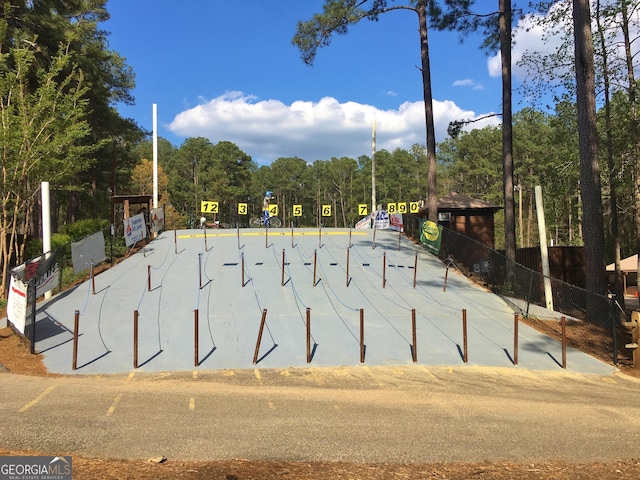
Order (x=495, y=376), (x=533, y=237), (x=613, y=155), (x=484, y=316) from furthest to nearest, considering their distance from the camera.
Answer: (x=533, y=237) → (x=613, y=155) → (x=484, y=316) → (x=495, y=376)

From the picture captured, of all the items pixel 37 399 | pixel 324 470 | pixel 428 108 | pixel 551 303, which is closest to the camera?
pixel 324 470

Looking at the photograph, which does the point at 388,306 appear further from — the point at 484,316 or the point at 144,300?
the point at 144,300

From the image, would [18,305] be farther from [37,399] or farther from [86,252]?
[86,252]

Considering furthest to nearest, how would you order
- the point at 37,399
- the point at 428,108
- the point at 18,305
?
the point at 428,108 → the point at 18,305 → the point at 37,399

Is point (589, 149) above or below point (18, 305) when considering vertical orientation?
above

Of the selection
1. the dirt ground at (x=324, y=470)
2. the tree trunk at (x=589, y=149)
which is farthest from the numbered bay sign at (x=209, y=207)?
the dirt ground at (x=324, y=470)

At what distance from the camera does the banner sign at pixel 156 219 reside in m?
22.8

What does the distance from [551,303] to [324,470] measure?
472 inches

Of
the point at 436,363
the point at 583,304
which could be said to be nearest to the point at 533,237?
Answer: the point at 583,304

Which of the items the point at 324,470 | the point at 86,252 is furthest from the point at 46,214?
the point at 324,470

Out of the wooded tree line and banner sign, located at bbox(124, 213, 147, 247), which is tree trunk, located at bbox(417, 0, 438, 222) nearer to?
the wooded tree line

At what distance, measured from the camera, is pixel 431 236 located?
20062mm

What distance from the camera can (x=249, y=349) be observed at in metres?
9.45

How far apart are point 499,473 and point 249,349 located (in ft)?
20.2
